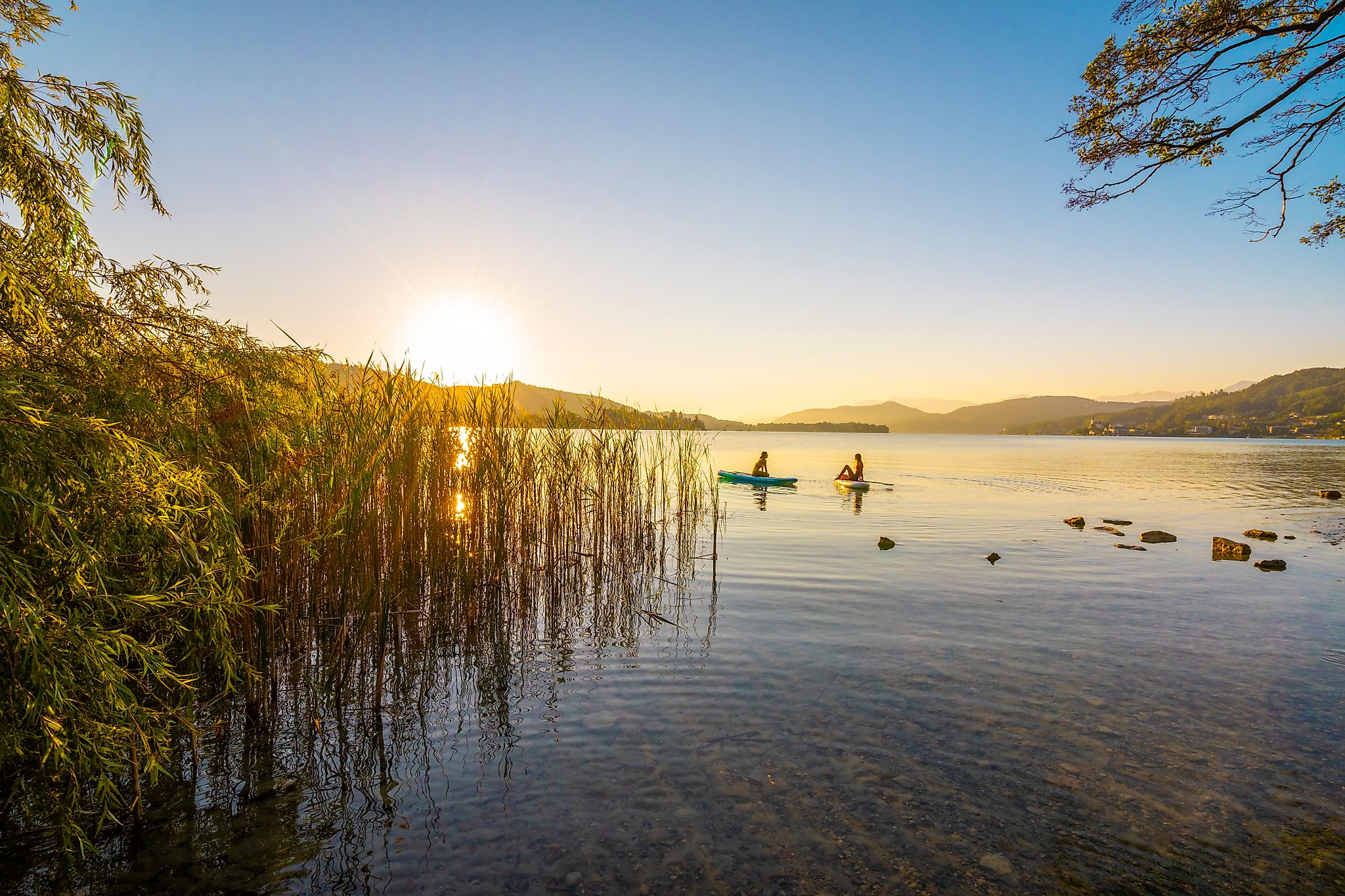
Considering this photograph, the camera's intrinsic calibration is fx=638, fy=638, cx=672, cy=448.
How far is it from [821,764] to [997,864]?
1.59 meters

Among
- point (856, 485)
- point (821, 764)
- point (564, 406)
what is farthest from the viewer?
point (856, 485)

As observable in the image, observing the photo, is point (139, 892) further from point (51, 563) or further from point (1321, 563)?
point (1321, 563)

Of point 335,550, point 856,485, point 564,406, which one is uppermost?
point 564,406

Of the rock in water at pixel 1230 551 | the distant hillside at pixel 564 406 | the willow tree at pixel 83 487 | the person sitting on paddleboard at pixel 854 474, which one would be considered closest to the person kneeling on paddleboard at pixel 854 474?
the person sitting on paddleboard at pixel 854 474

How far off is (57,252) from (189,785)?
4.02 metres

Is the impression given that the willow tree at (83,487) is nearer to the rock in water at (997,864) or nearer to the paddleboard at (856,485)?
the rock in water at (997,864)

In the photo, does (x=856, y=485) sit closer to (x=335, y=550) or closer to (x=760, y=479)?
(x=760, y=479)

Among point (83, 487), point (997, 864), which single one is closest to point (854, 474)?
point (997, 864)

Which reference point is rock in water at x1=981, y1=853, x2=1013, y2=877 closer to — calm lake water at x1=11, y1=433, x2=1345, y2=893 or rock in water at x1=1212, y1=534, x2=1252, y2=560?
calm lake water at x1=11, y1=433, x2=1345, y2=893

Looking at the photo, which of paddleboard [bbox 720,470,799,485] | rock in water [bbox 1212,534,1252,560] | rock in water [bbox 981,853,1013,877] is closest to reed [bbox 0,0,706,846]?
rock in water [bbox 981,853,1013,877]

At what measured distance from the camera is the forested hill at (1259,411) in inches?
5251

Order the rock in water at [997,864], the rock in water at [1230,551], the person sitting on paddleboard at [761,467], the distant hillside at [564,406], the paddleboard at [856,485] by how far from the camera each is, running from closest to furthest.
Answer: the rock in water at [997,864] < the distant hillside at [564,406] < the rock in water at [1230,551] < the paddleboard at [856,485] < the person sitting on paddleboard at [761,467]

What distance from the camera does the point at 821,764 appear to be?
5.64 m

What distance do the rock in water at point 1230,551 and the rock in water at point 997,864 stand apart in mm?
15732
